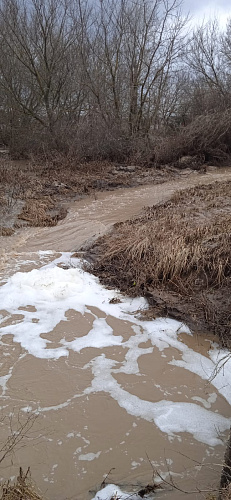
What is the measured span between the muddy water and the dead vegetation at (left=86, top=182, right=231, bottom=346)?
34cm

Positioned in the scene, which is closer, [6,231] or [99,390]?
[99,390]

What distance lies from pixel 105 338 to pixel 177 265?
6.14ft

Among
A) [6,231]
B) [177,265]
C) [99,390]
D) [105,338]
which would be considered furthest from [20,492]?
[6,231]

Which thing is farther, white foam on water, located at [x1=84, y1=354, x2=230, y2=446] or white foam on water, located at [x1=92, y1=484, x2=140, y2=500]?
white foam on water, located at [x1=84, y1=354, x2=230, y2=446]

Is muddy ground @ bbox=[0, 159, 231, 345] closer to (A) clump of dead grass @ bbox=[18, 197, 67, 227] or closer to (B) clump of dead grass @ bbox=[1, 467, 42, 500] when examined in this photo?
(A) clump of dead grass @ bbox=[18, 197, 67, 227]

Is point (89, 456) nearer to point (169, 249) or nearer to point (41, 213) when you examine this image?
point (169, 249)

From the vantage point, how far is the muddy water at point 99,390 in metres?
3.40

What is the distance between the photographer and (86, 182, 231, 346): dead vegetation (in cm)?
589

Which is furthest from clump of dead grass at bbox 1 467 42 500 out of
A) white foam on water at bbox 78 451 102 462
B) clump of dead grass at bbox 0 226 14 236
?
clump of dead grass at bbox 0 226 14 236

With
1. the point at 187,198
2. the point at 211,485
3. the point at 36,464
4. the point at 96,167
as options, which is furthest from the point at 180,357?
the point at 96,167

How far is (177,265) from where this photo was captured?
21.4 feet

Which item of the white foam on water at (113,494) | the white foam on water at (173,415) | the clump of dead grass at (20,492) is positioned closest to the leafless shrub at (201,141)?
the white foam on water at (173,415)

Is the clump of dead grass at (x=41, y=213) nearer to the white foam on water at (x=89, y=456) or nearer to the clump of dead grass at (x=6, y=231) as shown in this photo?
the clump of dead grass at (x=6, y=231)

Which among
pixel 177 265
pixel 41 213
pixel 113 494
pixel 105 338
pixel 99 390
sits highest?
pixel 41 213
